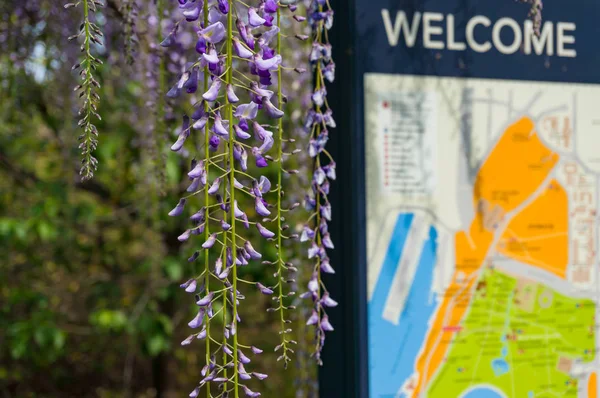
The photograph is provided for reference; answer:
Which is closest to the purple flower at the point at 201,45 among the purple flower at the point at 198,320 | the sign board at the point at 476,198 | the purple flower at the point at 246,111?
the purple flower at the point at 246,111

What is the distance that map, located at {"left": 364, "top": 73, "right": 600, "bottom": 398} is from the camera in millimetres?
1671

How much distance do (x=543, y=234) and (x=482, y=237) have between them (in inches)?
6.5

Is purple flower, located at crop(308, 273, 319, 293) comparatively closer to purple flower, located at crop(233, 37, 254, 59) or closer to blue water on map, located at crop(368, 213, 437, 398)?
blue water on map, located at crop(368, 213, 437, 398)

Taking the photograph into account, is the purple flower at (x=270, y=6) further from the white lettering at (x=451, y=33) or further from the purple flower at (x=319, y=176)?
the white lettering at (x=451, y=33)

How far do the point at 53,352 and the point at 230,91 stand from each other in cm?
269

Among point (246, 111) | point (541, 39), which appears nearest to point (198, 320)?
point (246, 111)

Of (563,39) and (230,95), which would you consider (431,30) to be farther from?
(230,95)

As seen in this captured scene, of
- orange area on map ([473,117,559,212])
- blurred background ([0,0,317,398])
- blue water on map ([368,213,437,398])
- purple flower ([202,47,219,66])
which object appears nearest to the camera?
purple flower ([202,47,219,66])

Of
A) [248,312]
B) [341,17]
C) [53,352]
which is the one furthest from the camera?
[248,312]

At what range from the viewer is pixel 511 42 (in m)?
1.78

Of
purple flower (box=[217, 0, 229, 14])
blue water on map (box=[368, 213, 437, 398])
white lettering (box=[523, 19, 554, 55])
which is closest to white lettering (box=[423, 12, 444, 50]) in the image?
white lettering (box=[523, 19, 554, 55])

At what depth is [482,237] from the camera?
175 cm

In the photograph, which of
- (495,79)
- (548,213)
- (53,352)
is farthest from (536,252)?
(53,352)

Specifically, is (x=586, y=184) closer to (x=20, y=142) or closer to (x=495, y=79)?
(x=495, y=79)
